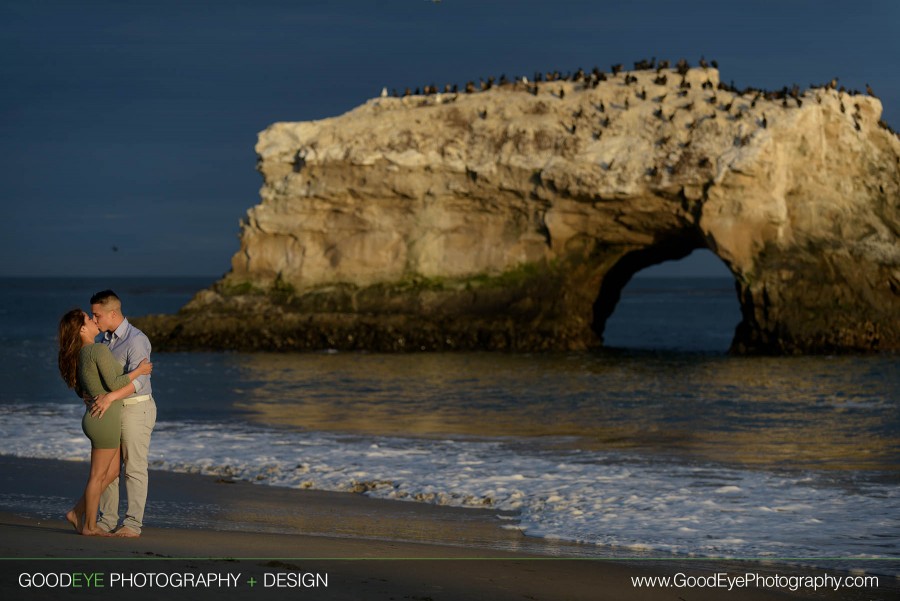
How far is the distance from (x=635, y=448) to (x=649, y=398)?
7160mm

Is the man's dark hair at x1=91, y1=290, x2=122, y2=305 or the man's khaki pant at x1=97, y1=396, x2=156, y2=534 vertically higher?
the man's dark hair at x1=91, y1=290, x2=122, y2=305

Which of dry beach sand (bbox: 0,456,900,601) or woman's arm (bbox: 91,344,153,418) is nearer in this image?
dry beach sand (bbox: 0,456,900,601)

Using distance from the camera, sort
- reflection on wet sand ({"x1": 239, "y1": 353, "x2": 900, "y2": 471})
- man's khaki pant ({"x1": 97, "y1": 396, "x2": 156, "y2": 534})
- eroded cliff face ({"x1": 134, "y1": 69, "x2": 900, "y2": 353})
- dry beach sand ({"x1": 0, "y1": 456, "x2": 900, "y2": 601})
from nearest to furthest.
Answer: dry beach sand ({"x1": 0, "y1": 456, "x2": 900, "y2": 601}), man's khaki pant ({"x1": 97, "y1": 396, "x2": 156, "y2": 534}), reflection on wet sand ({"x1": 239, "y1": 353, "x2": 900, "y2": 471}), eroded cliff face ({"x1": 134, "y1": 69, "x2": 900, "y2": 353})

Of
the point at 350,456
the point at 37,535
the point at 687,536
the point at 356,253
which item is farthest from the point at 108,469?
the point at 356,253

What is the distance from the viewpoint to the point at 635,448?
46.0 feet

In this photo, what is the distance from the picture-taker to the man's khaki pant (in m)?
7.50

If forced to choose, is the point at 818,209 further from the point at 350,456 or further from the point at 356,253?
the point at 350,456

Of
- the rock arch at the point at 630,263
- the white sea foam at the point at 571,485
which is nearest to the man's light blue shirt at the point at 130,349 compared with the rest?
the white sea foam at the point at 571,485

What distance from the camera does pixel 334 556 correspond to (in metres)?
7.17

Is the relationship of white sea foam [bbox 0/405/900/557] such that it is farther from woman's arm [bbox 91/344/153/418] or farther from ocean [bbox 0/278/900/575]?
woman's arm [bbox 91/344/153/418]

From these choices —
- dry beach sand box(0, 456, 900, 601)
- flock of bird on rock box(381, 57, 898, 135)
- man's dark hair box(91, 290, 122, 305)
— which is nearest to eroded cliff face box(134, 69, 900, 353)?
flock of bird on rock box(381, 57, 898, 135)

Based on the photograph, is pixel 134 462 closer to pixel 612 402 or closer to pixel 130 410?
pixel 130 410

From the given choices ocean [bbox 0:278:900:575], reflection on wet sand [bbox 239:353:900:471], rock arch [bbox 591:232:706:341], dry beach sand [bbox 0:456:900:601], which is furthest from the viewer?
rock arch [bbox 591:232:706:341]

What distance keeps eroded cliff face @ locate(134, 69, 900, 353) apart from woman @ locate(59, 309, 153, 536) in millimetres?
26116
